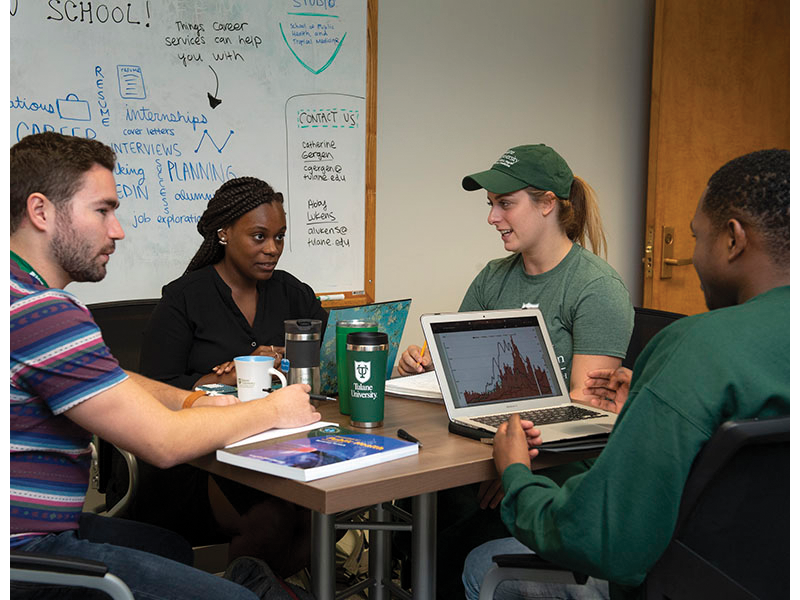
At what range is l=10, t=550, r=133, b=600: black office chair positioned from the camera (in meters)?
1.18

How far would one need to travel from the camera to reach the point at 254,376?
1739 millimetres

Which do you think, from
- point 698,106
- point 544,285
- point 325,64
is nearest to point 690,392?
point 544,285

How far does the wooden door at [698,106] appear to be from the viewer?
3936 mm

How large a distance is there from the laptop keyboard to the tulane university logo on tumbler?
0.23 meters

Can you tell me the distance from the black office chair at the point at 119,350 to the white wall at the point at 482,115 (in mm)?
1291

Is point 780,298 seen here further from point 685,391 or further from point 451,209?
point 451,209

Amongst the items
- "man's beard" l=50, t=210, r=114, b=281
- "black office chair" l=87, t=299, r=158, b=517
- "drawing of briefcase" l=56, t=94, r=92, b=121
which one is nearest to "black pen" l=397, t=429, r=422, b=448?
"man's beard" l=50, t=210, r=114, b=281

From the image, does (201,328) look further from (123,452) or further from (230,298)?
(123,452)

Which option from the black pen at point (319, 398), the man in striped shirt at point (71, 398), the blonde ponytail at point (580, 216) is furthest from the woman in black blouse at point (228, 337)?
the blonde ponytail at point (580, 216)

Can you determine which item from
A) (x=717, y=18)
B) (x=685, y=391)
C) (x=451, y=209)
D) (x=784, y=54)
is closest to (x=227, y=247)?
(x=451, y=209)

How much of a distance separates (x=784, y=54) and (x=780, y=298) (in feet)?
11.6

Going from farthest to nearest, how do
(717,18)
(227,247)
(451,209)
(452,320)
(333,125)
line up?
(717,18)
(451,209)
(333,125)
(227,247)
(452,320)

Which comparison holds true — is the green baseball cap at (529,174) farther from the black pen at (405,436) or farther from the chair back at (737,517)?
the chair back at (737,517)

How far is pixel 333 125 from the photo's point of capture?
3.34m
